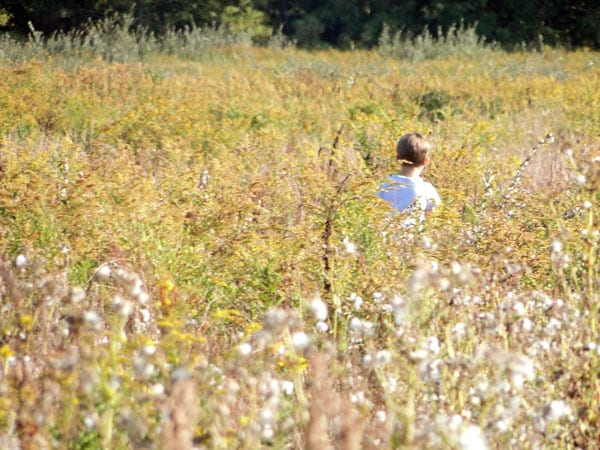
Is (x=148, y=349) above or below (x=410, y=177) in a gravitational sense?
above

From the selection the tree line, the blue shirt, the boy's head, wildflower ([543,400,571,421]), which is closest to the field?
wildflower ([543,400,571,421])

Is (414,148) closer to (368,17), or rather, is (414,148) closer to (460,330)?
(460,330)

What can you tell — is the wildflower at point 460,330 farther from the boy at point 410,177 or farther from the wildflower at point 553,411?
the boy at point 410,177

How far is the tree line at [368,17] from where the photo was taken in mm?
27750

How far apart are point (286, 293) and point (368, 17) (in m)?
30.8

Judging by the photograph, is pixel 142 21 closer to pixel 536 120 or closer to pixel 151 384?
pixel 536 120

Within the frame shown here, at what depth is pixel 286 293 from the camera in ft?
12.9

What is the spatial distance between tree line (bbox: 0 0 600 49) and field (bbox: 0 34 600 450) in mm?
19713

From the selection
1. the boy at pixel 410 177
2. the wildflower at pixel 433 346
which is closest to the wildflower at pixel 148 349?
the wildflower at pixel 433 346

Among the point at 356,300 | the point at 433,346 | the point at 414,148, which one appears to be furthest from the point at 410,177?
the point at 433,346

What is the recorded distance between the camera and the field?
7.47 feet

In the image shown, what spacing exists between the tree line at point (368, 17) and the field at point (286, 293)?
19713 mm

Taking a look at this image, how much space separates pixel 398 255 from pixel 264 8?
3453 cm

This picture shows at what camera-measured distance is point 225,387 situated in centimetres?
262
